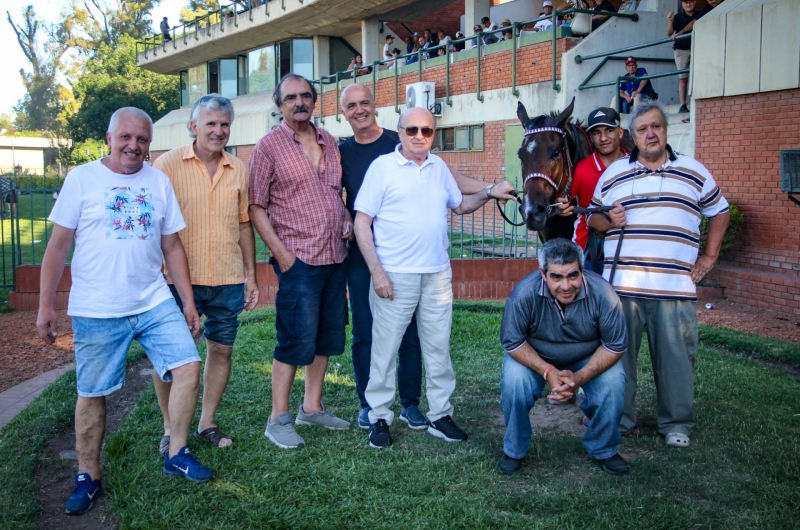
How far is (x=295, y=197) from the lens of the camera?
475cm

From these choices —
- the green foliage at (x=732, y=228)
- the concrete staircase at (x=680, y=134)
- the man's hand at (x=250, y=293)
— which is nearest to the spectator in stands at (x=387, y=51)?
the concrete staircase at (x=680, y=134)

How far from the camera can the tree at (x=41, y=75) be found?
221 feet

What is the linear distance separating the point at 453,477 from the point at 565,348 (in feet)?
3.24

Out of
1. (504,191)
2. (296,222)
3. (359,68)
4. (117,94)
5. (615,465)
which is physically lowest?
(615,465)

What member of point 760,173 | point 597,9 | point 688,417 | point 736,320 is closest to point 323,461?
point 688,417

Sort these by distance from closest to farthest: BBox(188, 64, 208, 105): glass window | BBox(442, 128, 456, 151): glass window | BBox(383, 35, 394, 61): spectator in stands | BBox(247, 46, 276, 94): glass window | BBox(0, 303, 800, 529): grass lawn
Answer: BBox(0, 303, 800, 529): grass lawn < BBox(442, 128, 456, 151): glass window < BBox(383, 35, 394, 61): spectator in stands < BBox(247, 46, 276, 94): glass window < BBox(188, 64, 208, 105): glass window

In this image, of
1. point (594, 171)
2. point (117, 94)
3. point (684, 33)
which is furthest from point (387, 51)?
point (117, 94)

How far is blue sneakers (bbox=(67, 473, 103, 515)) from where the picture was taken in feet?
13.0

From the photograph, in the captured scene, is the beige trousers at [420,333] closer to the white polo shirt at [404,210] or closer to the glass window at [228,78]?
the white polo shirt at [404,210]

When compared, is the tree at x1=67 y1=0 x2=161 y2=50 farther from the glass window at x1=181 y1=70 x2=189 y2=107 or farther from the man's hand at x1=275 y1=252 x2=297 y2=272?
the man's hand at x1=275 y1=252 x2=297 y2=272

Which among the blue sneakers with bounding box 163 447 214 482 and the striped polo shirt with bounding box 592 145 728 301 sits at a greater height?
the striped polo shirt with bounding box 592 145 728 301

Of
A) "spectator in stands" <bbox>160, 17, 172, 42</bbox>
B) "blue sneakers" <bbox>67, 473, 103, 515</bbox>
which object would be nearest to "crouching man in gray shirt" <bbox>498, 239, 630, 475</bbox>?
"blue sneakers" <bbox>67, 473, 103, 515</bbox>

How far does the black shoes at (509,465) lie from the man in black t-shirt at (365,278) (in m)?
0.84

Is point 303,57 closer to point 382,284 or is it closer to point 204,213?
point 204,213
